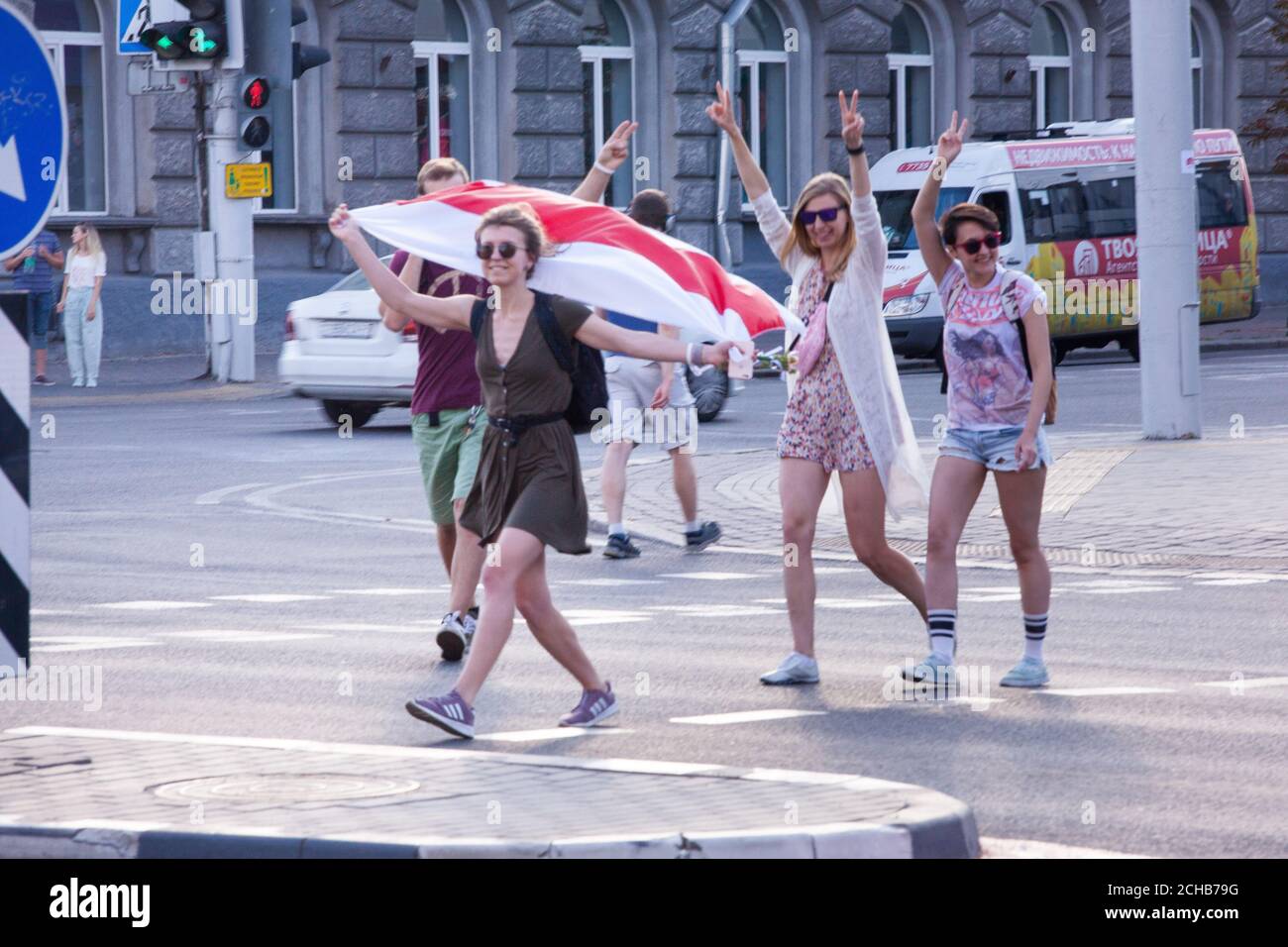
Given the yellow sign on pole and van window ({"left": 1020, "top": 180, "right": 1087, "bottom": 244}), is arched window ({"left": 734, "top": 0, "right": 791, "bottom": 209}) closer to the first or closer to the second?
van window ({"left": 1020, "top": 180, "right": 1087, "bottom": 244})

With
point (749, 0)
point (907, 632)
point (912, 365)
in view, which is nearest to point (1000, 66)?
point (749, 0)

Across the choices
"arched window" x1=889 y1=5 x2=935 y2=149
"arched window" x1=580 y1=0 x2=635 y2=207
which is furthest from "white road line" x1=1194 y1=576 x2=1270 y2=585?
"arched window" x1=889 y1=5 x2=935 y2=149

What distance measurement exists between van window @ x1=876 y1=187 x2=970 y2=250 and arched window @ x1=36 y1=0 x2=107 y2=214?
31.4ft

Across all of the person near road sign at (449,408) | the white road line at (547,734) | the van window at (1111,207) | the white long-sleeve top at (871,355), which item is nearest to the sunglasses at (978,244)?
the white long-sleeve top at (871,355)

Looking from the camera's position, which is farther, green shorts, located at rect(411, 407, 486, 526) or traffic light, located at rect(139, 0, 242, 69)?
traffic light, located at rect(139, 0, 242, 69)

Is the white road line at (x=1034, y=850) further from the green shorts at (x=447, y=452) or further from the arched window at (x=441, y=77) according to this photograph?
the arched window at (x=441, y=77)

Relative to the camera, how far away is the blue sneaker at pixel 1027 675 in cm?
882

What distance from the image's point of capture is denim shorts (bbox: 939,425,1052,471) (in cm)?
878

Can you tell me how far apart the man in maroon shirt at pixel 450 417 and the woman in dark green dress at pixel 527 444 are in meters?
1.38

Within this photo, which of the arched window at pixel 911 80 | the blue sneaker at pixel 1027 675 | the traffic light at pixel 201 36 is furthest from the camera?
the arched window at pixel 911 80

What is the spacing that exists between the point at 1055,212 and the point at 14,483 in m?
25.8

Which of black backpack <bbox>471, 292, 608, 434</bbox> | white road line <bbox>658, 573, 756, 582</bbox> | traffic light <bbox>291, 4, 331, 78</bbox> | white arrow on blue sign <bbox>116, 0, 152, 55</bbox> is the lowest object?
white road line <bbox>658, 573, 756, 582</bbox>

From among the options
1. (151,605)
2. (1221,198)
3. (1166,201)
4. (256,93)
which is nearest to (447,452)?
(151,605)

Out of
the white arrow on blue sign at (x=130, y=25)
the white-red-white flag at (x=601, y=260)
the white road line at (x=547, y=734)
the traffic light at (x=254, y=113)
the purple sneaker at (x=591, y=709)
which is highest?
the white arrow on blue sign at (x=130, y=25)
